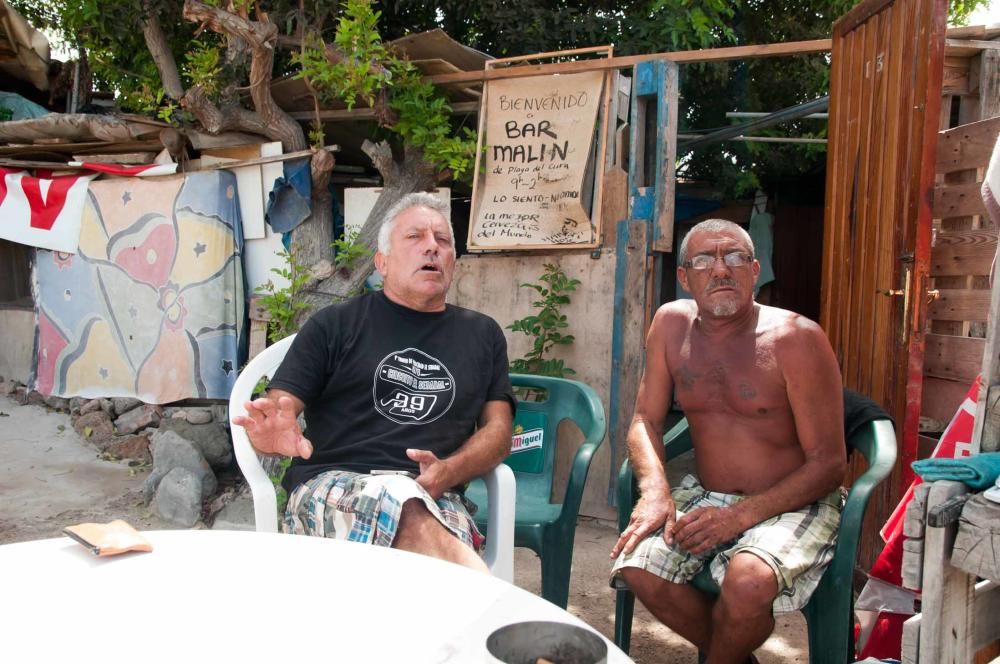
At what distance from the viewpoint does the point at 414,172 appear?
5520 mm

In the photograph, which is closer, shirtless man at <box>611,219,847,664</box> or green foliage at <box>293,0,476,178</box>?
shirtless man at <box>611,219,847,664</box>

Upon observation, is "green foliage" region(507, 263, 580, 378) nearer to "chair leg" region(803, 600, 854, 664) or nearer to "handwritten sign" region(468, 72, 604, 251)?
"handwritten sign" region(468, 72, 604, 251)

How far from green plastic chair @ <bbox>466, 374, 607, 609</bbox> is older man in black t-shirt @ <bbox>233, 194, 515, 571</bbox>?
0.32m

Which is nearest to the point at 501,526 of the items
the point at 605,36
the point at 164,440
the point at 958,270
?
the point at 958,270

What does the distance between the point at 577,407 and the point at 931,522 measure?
1687mm

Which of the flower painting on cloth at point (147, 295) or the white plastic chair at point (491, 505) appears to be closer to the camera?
the white plastic chair at point (491, 505)

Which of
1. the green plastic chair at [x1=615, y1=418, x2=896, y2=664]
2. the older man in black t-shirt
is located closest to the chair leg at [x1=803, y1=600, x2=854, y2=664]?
the green plastic chair at [x1=615, y1=418, x2=896, y2=664]

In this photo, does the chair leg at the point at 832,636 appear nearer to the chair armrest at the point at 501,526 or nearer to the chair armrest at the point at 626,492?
the chair armrest at the point at 626,492

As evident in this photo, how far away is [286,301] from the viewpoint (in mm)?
5477

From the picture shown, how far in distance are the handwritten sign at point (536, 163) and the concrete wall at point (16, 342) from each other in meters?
4.56

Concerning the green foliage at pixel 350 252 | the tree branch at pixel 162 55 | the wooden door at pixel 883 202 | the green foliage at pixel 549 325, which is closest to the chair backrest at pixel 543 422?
the green foliage at pixel 549 325

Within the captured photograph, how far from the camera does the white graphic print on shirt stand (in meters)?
2.58

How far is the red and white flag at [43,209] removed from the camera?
6.31 m

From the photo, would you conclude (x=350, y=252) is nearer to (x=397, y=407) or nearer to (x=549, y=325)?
(x=549, y=325)
